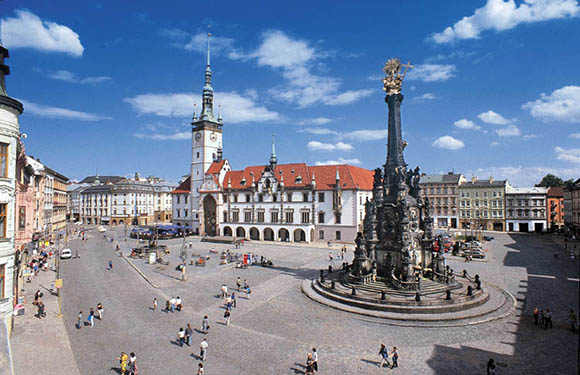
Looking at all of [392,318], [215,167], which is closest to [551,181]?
[215,167]

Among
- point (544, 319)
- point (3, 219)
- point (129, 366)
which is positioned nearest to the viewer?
point (129, 366)

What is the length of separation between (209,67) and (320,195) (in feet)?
135

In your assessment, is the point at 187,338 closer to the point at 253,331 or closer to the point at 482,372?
the point at 253,331

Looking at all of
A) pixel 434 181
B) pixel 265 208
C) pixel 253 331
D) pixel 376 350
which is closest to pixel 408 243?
pixel 376 350

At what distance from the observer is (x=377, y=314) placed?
21328 millimetres

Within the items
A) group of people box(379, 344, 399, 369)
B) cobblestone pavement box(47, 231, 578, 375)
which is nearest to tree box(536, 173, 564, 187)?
cobblestone pavement box(47, 231, 578, 375)

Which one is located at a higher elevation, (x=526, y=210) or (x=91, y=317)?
(x=526, y=210)

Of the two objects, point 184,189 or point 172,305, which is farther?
point 184,189

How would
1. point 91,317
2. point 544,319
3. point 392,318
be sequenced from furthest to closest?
1. point 392,318
2. point 91,317
3. point 544,319

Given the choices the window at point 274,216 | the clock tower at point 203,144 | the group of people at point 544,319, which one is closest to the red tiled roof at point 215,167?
the clock tower at point 203,144

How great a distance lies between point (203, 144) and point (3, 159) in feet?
191

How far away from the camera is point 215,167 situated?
7312 centimetres

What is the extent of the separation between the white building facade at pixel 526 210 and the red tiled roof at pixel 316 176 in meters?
35.0

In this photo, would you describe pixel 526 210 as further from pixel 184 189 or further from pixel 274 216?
pixel 184 189
